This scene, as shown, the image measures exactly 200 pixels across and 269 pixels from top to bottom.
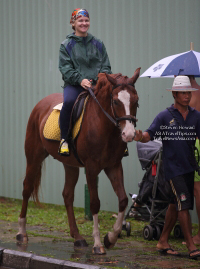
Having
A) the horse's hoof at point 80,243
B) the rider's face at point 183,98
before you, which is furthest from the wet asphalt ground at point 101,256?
the rider's face at point 183,98

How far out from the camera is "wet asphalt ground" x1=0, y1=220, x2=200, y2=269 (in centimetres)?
674

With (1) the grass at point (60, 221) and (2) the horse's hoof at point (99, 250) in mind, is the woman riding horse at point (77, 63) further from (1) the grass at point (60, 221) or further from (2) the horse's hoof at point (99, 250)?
(1) the grass at point (60, 221)

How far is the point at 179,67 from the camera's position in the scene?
839 cm

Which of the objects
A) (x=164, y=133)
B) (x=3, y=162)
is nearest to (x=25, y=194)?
(x=164, y=133)

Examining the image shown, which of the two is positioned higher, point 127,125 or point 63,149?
point 127,125

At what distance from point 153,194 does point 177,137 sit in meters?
1.73

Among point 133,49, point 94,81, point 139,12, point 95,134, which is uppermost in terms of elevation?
point 139,12

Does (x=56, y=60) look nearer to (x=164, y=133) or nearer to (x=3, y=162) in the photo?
(x=3, y=162)

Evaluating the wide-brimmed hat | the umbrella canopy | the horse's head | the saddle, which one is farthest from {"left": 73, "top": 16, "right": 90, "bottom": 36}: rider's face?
the wide-brimmed hat

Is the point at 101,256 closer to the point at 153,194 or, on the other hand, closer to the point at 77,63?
the point at 153,194

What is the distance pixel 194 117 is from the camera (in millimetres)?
7270

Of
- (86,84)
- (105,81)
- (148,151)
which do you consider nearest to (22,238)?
(148,151)

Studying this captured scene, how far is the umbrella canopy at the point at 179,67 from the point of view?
8195mm

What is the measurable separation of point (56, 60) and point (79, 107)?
5.14 metres
